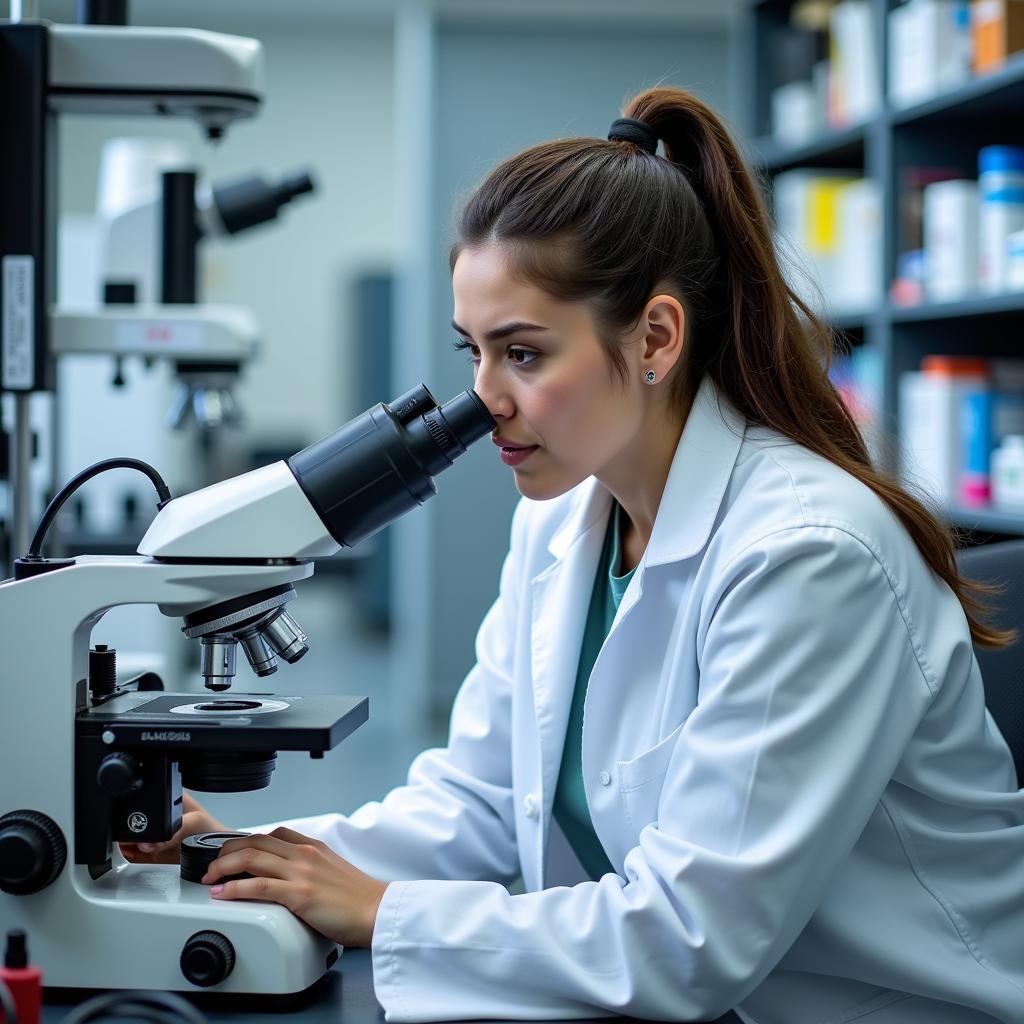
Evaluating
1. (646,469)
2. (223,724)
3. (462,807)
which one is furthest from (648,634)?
(223,724)

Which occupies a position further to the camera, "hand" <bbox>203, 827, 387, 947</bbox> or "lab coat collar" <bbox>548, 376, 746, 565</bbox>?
"lab coat collar" <bbox>548, 376, 746, 565</bbox>

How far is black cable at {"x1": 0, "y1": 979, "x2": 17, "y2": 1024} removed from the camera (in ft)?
2.40

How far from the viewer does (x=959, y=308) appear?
7.30 ft

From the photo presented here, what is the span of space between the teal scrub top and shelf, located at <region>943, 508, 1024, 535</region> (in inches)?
37.3

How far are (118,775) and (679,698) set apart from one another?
461mm

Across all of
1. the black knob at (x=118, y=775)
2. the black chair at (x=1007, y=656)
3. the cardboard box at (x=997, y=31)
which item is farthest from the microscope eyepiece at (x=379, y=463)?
the cardboard box at (x=997, y=31)

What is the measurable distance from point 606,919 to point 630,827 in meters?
0.20

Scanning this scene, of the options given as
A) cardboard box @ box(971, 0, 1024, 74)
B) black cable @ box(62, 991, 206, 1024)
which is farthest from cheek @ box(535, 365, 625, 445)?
cardboard box @ box(971, 0, 1024, 74)

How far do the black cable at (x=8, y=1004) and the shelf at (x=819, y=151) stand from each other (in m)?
2.22

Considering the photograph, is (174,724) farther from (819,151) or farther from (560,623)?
(819,151)

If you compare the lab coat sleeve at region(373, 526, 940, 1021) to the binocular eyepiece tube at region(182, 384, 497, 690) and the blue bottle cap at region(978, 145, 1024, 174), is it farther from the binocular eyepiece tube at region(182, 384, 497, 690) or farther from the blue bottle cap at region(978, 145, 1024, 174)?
the blue bottle cap at region(978, 145, 1024, 174)

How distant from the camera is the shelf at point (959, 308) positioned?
210 centimetres

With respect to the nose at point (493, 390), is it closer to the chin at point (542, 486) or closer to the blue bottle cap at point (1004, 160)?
the chin at point (542, 486)

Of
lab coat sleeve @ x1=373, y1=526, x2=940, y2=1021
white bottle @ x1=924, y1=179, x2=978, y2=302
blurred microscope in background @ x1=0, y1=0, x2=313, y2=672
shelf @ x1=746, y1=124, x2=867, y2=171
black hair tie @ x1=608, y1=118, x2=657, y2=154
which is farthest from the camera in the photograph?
shelf @ x1=746, y1=124, x2=867, y2=171
